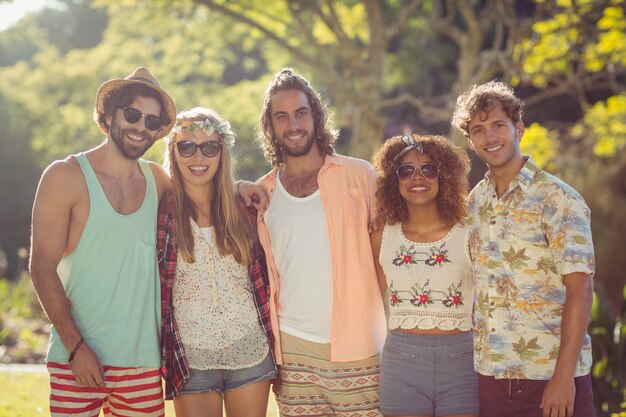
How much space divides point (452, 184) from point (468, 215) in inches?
9.5

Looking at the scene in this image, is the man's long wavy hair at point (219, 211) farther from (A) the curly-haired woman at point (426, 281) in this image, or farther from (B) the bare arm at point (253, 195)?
(A) the curly-haired woman at point (426, 281)

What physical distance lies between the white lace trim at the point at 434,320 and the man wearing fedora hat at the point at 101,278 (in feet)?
4.64

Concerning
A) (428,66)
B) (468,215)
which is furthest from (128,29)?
(468,215)

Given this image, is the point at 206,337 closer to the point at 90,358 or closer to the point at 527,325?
the point at 90,358

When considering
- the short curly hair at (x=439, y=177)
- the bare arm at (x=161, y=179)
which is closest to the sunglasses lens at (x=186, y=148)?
the bare arm at (x=161, y=179)

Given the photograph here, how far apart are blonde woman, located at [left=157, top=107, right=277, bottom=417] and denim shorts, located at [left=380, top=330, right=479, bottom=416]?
0.80m

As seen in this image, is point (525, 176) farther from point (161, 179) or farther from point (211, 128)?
point (161, 179)

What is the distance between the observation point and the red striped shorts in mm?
4102

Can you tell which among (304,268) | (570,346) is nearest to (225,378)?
(304,268)

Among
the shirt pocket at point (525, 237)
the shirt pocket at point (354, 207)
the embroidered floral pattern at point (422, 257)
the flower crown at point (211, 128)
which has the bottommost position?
the embroidered floral pattern at point (422, 257)

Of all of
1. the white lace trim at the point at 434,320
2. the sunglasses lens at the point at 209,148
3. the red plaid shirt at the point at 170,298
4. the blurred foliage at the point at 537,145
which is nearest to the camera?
the white lace trim at the point at 434,320

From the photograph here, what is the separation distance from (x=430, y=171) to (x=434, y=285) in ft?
2.17

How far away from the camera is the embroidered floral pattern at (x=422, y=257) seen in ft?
13.9

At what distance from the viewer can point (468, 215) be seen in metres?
4.21
